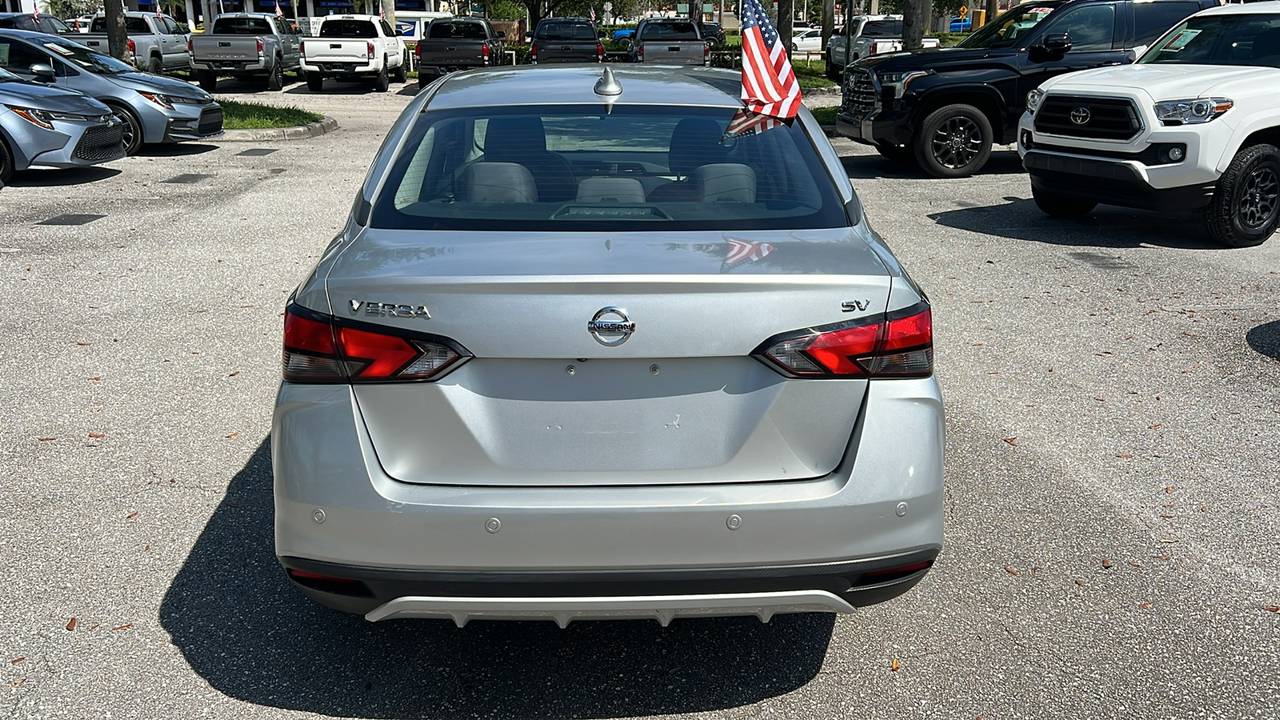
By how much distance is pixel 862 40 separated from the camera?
33.3m

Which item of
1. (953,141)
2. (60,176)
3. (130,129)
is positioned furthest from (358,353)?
(130,129)

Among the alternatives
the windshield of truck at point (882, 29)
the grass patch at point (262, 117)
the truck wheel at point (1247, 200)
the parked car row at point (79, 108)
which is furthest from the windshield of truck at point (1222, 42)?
the windshield of truck at point (882, 29)

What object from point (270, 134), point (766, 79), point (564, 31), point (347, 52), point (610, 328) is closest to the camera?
point (610, 328)

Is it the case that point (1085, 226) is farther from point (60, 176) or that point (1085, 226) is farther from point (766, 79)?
point (60, 176)

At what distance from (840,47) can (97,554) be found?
33.5 meters

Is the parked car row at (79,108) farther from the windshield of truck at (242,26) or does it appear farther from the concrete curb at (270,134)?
the windshield of truck at (242,26)

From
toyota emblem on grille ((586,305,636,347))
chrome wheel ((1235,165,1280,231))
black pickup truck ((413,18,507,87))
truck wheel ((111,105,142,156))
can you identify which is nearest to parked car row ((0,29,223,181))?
truck wheel ((111,105,142,156))

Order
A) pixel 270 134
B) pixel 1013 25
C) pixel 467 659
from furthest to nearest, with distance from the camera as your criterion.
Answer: pixel 270 134 → pixel 1013 25 → pixel 467 659

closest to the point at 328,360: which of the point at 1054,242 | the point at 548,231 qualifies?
the point at 548,231

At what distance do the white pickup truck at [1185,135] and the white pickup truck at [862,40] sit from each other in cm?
2183

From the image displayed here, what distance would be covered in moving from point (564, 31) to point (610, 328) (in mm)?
28645

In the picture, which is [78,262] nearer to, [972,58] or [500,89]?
[500,89]

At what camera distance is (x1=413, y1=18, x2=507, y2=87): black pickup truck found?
2880 centimetres

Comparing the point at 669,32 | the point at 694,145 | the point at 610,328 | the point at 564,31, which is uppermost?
the point at 564,31
